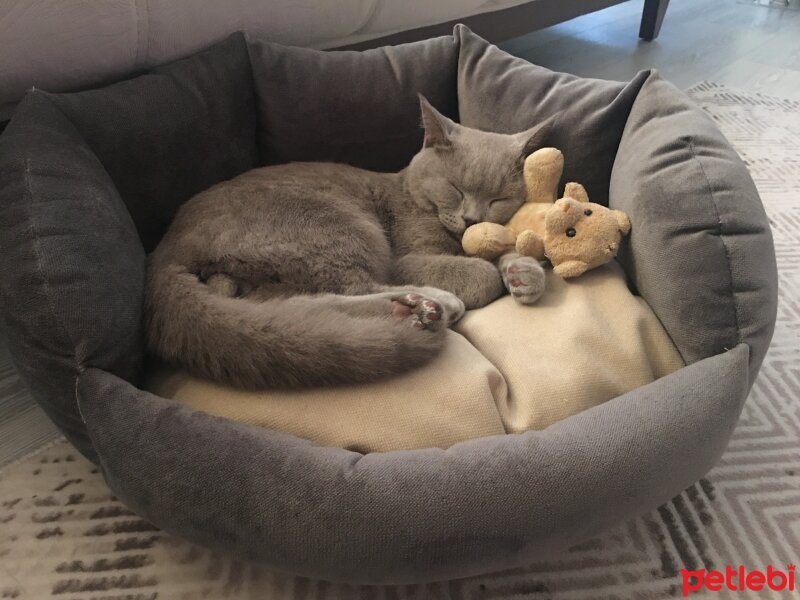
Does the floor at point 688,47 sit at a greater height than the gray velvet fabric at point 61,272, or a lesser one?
lesser

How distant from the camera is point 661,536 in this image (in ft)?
3.31

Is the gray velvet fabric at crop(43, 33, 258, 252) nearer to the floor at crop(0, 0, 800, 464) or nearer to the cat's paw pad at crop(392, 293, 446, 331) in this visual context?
the cat's paw pad at crop(392, 293, 446, 331)

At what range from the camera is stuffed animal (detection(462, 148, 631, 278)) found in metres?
1.17

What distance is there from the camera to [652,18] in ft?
9.52

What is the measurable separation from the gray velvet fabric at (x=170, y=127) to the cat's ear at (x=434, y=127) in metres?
0.40

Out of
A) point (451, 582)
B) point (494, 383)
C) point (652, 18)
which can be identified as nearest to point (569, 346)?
point (494, 383)

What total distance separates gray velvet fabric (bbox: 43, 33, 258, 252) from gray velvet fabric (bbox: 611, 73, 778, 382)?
0.83 meters

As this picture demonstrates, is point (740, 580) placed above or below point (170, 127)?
below

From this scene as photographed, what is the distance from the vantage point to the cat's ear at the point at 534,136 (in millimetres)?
1288

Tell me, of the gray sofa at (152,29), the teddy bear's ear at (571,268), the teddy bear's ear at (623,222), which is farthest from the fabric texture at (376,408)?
the gray sofa at (152,29)

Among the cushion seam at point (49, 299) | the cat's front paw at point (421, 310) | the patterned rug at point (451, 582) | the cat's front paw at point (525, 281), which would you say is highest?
the cushion seam at point (49, 299)

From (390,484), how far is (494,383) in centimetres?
30

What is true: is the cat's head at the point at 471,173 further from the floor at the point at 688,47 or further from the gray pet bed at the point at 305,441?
the floor at the point at 688,47

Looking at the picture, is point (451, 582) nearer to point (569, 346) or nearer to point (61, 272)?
point (569, 346)
